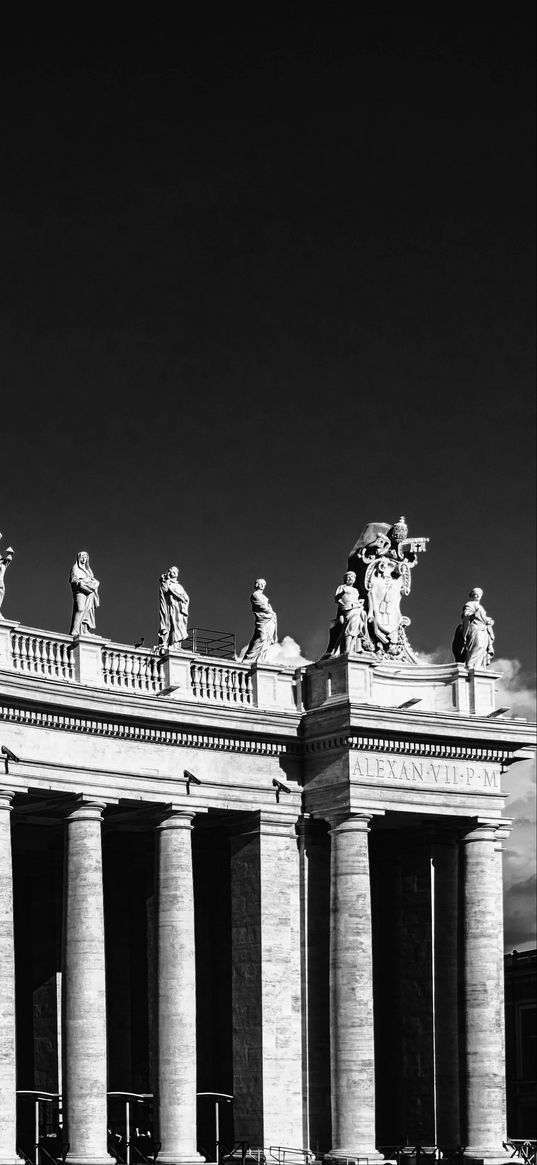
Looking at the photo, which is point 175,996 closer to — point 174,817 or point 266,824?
point 174,817

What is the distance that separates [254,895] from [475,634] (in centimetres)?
1293

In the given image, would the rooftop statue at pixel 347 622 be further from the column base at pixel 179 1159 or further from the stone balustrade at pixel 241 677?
the column base at pixel 179 1159

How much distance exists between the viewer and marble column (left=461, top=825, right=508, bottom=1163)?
69.0 m

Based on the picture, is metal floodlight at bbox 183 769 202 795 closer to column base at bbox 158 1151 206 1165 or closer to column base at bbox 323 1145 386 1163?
column base at bbox 158 1151 206 1165

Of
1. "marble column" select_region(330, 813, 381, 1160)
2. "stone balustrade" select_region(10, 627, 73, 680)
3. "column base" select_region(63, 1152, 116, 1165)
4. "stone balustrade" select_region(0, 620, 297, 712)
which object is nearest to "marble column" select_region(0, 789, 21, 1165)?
"column base" select_region(63, 1152, 116, 1165)

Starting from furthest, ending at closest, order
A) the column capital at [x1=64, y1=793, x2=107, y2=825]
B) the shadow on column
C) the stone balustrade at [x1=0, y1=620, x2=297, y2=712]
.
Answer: the shadow on column < the stone balustrade at [x1=0, y1=620, x2=297, y2=712] < the column capital at [x1=64, y1=793, x2=107, y2=825]

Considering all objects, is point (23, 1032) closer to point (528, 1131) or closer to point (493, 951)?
point (493, 951)

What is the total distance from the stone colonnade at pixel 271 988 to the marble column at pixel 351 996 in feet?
0.15

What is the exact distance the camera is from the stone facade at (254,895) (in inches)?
2469

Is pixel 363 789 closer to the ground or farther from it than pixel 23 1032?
farther from it

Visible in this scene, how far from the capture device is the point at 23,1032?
7206 centimetres

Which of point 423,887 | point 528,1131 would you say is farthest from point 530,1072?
point 423,887

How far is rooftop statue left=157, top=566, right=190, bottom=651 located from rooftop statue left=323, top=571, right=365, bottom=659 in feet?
18.2

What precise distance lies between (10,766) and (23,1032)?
14921mm
